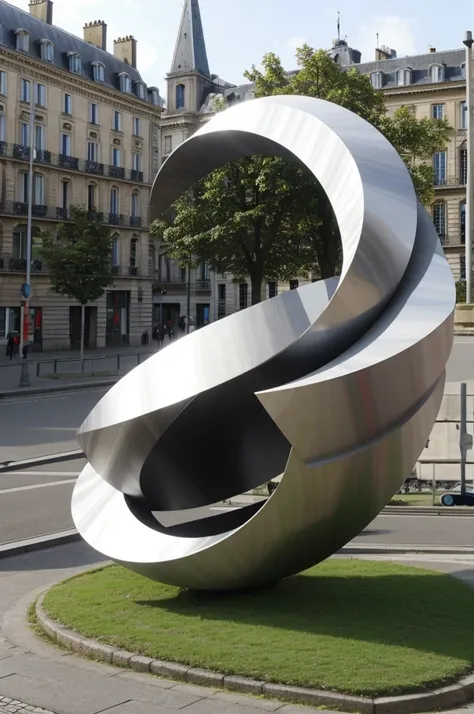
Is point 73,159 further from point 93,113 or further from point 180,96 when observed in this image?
point 180,96

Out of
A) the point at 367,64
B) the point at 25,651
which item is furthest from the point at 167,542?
the point at 367,64

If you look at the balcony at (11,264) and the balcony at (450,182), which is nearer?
the balcony at (11,264)

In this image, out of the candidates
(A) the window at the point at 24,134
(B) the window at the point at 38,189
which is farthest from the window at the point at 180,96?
(A) the window at the point at 24,134

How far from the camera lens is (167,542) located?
31.9ft

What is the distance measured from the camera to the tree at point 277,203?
37344 millimetres

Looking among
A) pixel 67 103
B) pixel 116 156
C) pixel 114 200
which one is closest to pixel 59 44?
pixel 67 103

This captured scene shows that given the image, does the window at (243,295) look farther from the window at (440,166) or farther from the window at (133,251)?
the window at (440,166)

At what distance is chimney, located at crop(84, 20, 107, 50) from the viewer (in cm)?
7331

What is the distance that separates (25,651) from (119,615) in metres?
1.07

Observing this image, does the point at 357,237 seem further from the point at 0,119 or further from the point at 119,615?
the point at 0,119

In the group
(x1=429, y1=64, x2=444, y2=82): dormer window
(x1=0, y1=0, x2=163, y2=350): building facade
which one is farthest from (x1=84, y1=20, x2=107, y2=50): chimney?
(x1=429, y1=64, x2=444, y2=82): dormer window

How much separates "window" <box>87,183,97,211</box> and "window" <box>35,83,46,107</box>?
23.5 feet

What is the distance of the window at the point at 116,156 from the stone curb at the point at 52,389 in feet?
111

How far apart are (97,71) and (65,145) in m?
7.06
